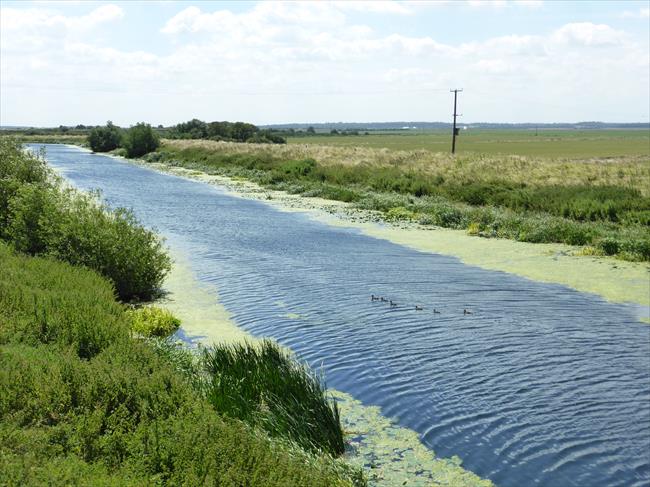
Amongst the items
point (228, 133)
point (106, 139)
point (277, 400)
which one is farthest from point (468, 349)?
point (228, 133)

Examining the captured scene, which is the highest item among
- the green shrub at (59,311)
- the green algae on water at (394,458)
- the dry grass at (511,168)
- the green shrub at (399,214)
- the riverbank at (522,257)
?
the dry grass at (511,168)

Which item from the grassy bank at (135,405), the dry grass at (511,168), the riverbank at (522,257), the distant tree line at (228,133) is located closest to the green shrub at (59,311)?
the grassy bank at (135,405)

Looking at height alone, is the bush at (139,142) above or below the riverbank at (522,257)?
above

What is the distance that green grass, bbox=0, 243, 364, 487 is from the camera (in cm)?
746

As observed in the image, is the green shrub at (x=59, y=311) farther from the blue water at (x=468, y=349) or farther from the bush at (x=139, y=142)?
the bush at (x=139, y=142)

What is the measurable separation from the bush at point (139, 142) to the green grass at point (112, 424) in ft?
322

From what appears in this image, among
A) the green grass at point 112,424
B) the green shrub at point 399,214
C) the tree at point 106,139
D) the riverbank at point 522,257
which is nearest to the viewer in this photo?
the green grass at point 112,424

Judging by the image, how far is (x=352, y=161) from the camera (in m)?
62.2

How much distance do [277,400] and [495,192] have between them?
30.6m

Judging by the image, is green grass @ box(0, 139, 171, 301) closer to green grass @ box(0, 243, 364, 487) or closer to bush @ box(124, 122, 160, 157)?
green grass @ box(0, 243, 364, 487)

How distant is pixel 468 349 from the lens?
14938 mm

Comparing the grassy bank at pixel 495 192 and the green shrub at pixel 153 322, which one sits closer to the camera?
the green shrub at pixel 153 322

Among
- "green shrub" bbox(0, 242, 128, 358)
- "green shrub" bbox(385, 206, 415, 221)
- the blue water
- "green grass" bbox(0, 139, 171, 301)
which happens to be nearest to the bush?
"green shrub" bbox(385, 206, 415, 221)

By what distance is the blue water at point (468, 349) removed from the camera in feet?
34.6
